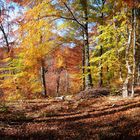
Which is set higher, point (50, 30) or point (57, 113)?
point (50, 30)

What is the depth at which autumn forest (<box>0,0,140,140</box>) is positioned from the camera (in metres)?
10.2

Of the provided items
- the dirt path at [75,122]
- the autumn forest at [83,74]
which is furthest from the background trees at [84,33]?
the dirt path at [75,122]

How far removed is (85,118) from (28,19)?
30.6 feet

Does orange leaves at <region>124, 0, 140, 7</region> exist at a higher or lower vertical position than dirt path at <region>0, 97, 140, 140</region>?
higher

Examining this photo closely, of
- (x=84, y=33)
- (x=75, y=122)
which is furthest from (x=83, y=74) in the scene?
(x=75, y=122)

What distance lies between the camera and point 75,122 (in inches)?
447

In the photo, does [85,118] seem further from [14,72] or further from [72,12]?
[14,72]

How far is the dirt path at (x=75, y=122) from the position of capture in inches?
363

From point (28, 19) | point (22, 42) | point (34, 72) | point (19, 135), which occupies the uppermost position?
point (28, 19)

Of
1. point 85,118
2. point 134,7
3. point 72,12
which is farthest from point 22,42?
point 85,118

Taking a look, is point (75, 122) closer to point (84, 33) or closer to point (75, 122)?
point (75, 122)

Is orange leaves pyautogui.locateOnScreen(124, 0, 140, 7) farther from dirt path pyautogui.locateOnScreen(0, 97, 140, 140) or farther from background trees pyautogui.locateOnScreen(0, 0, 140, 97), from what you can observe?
dirt path pyautogui.locateOnScreen(0, 97, 140, 140)

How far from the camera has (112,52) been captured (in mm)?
19781

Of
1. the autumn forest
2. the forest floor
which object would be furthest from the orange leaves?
the forest floor
